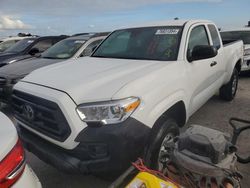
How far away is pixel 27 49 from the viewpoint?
8.91m

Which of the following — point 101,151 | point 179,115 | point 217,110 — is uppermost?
point 101,151

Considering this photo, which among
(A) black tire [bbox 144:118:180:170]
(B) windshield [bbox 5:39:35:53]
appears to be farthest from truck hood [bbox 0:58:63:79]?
(A) black tire [bbox 144:118:180:170]

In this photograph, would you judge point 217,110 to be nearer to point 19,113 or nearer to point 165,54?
point 165,54

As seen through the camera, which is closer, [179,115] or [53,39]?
[179,115]

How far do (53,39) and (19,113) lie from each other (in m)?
6.87

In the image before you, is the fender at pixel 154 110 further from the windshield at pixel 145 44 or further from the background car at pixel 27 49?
the background car at pixel 27 49

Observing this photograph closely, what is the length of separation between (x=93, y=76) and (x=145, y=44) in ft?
4.17

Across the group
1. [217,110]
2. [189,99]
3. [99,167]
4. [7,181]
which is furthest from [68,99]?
[217,110]

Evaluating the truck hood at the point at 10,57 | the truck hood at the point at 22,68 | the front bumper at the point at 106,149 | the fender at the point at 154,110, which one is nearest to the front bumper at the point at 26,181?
the front bumper at the point at 106,149

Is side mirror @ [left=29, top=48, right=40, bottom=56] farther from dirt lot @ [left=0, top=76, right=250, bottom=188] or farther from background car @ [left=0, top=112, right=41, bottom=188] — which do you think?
background car @ [left=0, top=112, right=41, bottom=188]

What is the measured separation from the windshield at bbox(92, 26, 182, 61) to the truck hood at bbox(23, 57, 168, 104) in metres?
0.26

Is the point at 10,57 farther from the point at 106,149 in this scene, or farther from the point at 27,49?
the point at 106,149

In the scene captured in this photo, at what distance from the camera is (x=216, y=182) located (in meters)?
2.26

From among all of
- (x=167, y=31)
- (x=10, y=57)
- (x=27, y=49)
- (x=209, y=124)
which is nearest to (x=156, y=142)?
(x=167, y=31)
